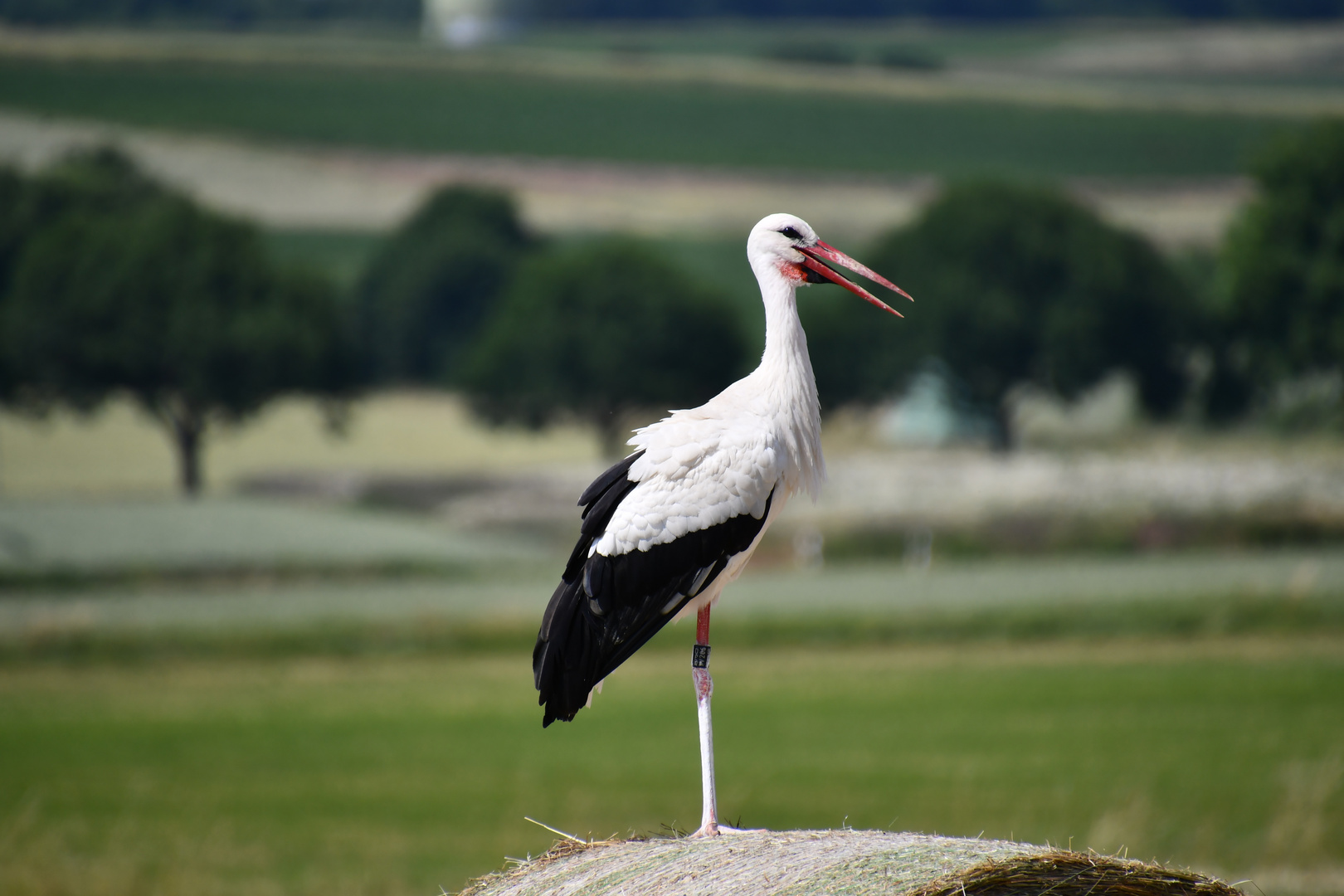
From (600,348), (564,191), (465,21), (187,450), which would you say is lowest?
(187,450)

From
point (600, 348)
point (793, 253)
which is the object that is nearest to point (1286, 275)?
point (600, 348)

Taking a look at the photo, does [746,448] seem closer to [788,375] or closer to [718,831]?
[788,375]

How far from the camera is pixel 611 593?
17.6 feet

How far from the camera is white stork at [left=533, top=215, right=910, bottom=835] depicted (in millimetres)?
5223

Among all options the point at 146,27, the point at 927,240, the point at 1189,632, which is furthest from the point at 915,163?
the point at 146,27

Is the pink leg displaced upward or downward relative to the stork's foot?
upward

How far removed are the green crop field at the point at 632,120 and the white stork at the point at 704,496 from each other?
100ft

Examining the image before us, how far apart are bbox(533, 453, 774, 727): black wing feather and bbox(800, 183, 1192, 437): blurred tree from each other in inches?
988

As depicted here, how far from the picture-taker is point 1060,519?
32625 mm

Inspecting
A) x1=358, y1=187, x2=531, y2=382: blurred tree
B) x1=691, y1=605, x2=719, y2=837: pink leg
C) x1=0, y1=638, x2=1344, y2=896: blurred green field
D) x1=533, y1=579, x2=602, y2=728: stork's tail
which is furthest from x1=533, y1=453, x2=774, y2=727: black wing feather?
x1=358, y1=187, x2=531, y2=382: blurred tree

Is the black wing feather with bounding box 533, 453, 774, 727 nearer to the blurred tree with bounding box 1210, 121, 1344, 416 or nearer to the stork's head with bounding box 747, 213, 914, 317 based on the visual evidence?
the stork's head with bounding box 747, 213, 914, 317

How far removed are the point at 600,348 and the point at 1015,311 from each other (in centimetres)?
875

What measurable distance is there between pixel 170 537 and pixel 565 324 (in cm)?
883

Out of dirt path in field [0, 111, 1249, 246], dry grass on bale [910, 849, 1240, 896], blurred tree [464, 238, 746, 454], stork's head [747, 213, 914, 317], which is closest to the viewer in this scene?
stork's head [747, 213, 914, 317]
